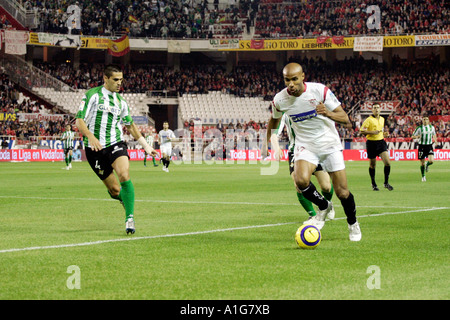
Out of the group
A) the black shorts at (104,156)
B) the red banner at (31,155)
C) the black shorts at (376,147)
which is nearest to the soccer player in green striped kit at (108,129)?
the black shorts at (104,156)

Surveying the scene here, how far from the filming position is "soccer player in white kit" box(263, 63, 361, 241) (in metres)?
9.09

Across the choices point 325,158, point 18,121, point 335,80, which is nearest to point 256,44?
point 335,80

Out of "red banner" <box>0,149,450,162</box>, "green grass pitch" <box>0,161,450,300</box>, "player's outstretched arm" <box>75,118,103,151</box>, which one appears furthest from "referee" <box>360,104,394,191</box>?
"red banner" <box>0,149,450,162</box>

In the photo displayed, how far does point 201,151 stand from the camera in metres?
53.5

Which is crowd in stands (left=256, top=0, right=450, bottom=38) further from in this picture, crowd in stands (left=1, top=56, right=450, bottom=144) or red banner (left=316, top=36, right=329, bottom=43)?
crowd in stands (left=1, top=56, right=450, bottom=144)

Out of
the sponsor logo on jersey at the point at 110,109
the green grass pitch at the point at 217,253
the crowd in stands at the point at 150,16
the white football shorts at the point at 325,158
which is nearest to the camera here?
the green grass pitch at the point at 217,253

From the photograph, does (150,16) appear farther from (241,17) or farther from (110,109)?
(110,109)

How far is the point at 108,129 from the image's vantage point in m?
10.6

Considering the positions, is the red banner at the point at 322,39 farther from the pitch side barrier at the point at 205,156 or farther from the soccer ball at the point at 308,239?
the soccer ball at the point at 308,239

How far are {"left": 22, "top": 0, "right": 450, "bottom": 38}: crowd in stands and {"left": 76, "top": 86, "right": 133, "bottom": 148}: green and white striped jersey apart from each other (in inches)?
2065

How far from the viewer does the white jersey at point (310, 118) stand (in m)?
9.34

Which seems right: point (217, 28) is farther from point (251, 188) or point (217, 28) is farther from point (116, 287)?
point (116, 287)

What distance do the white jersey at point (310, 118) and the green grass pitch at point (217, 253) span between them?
4.25 ft
